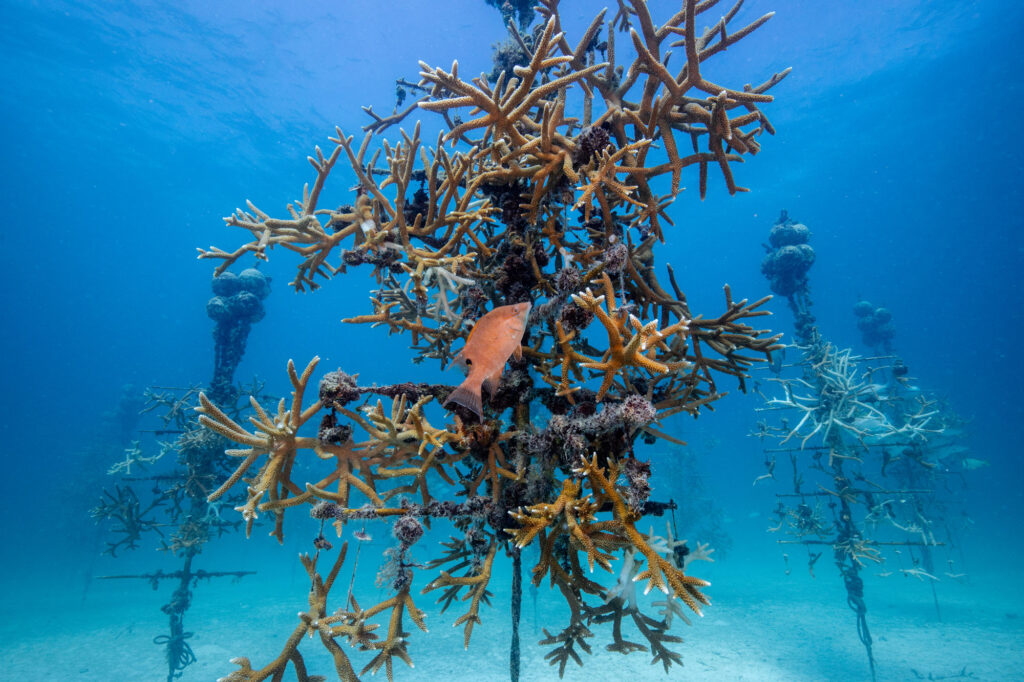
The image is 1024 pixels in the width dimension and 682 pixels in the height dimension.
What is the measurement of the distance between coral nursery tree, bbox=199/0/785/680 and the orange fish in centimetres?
14

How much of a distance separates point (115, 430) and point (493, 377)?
40.5 m

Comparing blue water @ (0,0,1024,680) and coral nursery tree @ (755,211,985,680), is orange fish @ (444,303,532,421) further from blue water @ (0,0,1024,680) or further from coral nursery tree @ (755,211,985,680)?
blue water @ (0,0,1024,680)

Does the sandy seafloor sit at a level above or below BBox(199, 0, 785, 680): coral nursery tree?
below

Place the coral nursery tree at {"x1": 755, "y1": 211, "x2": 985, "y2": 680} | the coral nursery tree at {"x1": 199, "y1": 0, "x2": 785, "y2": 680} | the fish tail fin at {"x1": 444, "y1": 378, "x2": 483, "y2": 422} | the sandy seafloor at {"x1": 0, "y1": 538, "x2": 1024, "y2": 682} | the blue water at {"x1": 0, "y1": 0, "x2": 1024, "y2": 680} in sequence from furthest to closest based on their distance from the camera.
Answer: the blue water at {"x1": 0, "y1": 0, "x2": 1024, "y2": 680}, the sandy seafloor at {"x1": 0, "y1": 538, "x2": 1024, "y2": 682}, the coral nursery tree at {"x1": 755, "y1": 211, "x2": 985, "y2": 680}, the coral nursery tree at {"x1": 199, "y1": 0, "x2": 785, "y2": 680}, the fish tail fin at {"x1": 444, "y1": 378, "x2": 483, "y2": 422}

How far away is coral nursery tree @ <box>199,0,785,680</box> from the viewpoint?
2.60m

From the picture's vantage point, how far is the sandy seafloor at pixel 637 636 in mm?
10781

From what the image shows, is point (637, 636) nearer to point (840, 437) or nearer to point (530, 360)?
point (840, 437)

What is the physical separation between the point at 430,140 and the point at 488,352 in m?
34.0

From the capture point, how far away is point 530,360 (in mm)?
3279

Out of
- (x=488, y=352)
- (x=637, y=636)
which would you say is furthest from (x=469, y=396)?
(x=637, y=636)

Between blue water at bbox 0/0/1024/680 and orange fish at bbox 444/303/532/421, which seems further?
blue water at bbox 0/0/1024/680

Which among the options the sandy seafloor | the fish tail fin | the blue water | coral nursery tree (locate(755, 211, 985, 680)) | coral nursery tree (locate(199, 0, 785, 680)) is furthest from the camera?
the blue water

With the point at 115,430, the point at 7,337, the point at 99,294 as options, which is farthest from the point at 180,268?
the point at 115,430

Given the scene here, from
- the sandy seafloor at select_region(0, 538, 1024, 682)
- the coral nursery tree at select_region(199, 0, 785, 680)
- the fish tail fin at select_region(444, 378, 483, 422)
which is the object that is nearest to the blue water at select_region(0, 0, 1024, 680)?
the sandy seafloor at select_region(0, 538, 1024, 682)
